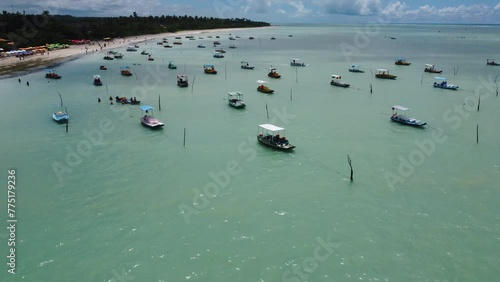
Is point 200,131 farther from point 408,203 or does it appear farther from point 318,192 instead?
point 408,203

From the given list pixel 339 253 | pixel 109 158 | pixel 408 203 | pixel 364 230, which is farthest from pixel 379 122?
pixel 109 158
